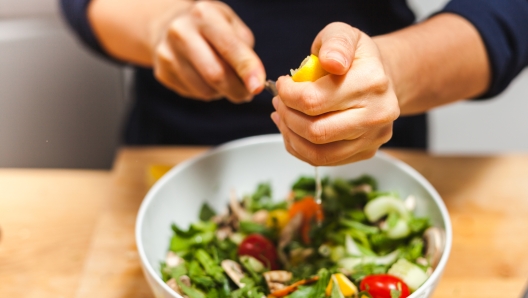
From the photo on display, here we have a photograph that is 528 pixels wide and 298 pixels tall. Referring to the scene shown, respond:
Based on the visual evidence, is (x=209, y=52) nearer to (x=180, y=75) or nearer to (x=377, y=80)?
(x=180, y=75)

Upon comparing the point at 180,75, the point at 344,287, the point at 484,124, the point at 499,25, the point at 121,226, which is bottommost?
the point at 484,124

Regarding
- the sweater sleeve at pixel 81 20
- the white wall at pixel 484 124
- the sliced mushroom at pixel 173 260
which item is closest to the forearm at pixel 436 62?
the sliced mushroom at pixel 173 260

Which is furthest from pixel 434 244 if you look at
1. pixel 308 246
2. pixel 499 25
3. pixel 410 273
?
pixel 499 25

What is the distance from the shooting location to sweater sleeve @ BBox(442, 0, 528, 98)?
789 millimetres

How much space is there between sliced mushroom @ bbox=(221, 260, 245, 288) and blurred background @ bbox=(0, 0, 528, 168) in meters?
0.24

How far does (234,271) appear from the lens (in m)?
0.65

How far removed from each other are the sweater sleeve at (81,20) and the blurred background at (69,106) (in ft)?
0.26

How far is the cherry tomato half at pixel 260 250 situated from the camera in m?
0.69

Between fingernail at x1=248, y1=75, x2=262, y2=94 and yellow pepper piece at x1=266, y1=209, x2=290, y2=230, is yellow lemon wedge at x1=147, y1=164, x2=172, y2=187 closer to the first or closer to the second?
yellow pepper piece at x1=266, y1=209, x2=290, y2=230

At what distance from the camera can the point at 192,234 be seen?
743 mm

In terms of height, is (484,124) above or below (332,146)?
below

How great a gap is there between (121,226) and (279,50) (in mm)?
370

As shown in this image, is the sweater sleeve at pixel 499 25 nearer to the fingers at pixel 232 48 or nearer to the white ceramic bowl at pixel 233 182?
the white ceramic bowl at pixel 233 182

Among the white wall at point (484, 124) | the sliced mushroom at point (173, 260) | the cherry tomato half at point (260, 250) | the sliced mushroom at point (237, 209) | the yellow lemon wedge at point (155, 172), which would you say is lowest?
the white wall at point (484, 124)
